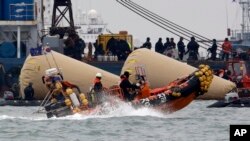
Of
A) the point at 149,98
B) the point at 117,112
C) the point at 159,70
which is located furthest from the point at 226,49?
the point at 117,112

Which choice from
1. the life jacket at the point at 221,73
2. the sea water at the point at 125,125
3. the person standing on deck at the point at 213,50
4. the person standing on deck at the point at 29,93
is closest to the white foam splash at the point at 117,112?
the sea water at the point at 125,125

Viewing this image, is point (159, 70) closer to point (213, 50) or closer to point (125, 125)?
point (213, 50)

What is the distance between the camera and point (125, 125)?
143 feet

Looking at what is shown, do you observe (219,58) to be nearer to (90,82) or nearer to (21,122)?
(90,82)

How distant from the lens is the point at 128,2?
76.6m

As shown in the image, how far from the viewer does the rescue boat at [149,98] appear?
46312 mm

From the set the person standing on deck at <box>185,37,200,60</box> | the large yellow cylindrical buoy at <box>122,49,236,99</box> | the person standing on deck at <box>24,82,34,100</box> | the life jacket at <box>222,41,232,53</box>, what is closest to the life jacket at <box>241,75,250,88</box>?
the large yellow cylindrical buoy at <box>122,49,236,99</box>

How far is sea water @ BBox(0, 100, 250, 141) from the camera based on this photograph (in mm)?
39750

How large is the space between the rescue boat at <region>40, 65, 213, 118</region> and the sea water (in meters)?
0.24

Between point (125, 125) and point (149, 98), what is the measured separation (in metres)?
3.47

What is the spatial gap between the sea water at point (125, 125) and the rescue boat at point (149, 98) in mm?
237

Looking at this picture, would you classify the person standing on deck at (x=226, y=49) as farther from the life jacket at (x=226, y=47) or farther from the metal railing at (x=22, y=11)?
the metal railing at (x=22, y=11)

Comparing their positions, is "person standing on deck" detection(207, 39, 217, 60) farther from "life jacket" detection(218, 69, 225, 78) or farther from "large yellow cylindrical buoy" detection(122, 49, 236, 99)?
"large yellow cylindrical buoy" detection(122, 49, 236, 99)

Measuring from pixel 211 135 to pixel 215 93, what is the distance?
21371 mm
